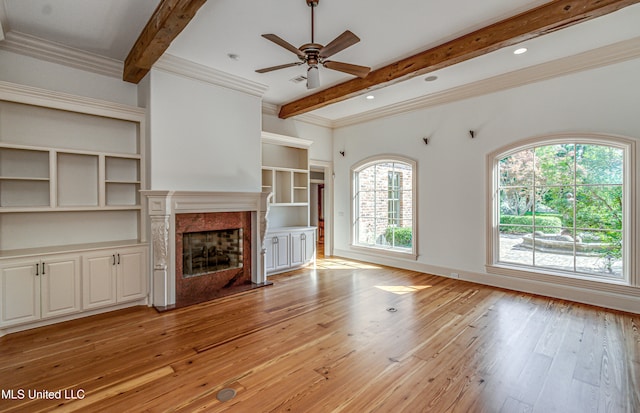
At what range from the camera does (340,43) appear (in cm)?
271

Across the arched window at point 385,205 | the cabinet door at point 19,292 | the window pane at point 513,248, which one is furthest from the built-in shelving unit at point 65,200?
the window pane at point 513,248

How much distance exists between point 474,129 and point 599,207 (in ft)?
6.60

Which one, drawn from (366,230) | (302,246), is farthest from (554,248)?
(302,246)

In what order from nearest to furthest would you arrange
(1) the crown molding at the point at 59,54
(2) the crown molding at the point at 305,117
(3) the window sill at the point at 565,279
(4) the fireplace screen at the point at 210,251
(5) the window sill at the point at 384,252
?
(1) the crown molding at the point at 59,54, (3) the window sill at the point at 565,279, (4) the fireplace screen at the point at 210,251, (5) the window sill at the point at 384,252, (2) the crown molding at the point at 305,117

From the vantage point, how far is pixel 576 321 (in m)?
3.45

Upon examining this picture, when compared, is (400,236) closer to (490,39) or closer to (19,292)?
(490,39)

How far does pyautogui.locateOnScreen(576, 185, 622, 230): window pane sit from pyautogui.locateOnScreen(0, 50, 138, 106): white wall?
21.3 ft

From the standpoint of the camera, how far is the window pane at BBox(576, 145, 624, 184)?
390 centimetres

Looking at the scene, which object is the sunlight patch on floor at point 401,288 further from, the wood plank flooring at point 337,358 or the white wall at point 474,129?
the white wall at point 474,129

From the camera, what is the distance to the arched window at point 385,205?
19.8 ft

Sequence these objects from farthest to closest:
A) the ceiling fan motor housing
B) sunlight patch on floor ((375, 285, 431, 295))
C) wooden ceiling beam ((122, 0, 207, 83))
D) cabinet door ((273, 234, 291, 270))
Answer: cabinet door ((273, 234, 291, 270)) → sunlight patch on floor ((375, 285, 431, 295)) → the ceiling fan motor housing → wooden ceiling beam ((122, 0, 207, 83))

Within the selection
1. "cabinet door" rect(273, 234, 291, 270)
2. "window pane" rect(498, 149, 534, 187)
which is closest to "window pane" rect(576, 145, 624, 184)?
"window pane" rect(498, 149, 534, 187)

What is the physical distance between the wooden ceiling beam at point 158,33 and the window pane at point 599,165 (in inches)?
198

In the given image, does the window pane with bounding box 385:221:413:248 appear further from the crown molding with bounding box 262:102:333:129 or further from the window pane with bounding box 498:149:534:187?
the crown molding with bounding box 262:102:333:129
